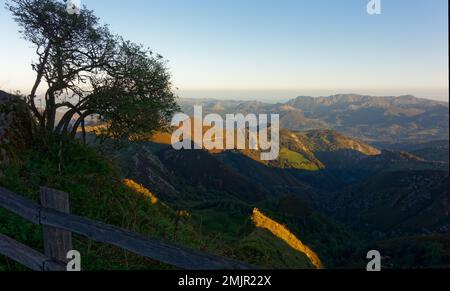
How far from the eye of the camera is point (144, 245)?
231 inches

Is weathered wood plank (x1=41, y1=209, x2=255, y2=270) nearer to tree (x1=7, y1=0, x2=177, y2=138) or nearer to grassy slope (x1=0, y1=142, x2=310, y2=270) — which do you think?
grassy slope (x1=0, y1=142, x2=310, y2=270)

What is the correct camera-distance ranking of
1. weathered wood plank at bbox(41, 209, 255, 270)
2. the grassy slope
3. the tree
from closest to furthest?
weathered wood plank at bbox(41, 209, 255, 270) → the grassy slope → the tree

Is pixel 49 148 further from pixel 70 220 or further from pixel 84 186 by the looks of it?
pixel 70 220

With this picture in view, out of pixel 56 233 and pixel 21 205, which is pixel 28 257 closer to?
pixel 56 233

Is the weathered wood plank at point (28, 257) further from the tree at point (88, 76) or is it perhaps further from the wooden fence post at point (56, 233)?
the tree at point (88, 76)

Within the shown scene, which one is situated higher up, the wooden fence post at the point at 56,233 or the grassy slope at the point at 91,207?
the wooden fence post at the point at 56,233

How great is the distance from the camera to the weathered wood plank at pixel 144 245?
5.39m

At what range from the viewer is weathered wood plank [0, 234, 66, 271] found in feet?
22.3

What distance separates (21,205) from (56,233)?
2.71 ft

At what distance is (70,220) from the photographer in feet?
21.4

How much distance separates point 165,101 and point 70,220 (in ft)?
58.1

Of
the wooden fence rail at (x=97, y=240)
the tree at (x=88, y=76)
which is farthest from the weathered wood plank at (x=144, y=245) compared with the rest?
the tree at (x=88, y=76)

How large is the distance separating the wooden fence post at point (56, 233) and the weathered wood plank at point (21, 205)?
0.20 m

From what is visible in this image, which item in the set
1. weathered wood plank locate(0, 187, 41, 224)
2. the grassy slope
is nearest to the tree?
the grassy slope
